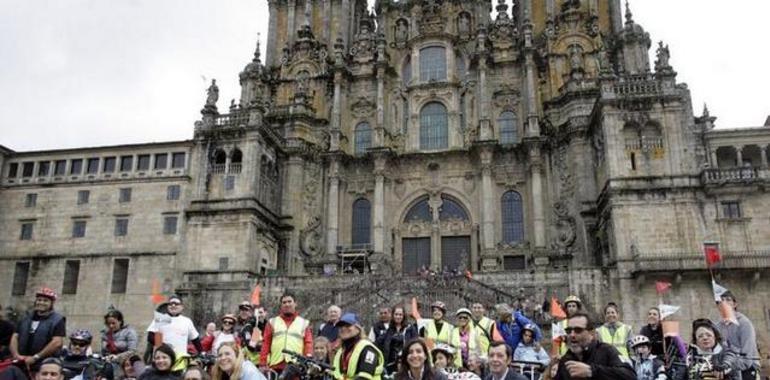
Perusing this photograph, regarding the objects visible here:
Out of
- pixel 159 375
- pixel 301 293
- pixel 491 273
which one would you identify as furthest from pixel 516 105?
pixel 159 375

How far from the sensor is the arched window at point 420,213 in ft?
138

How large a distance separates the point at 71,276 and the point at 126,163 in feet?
25.6

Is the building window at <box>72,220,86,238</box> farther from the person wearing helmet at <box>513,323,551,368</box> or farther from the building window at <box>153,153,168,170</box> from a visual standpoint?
the person wearing helmet at <box>513,323,551,368</box>

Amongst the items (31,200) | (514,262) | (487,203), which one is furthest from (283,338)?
(31,200)

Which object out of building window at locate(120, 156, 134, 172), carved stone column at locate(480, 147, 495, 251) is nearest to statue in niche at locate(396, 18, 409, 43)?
carved stone column at locate(480, 147, 495, 251)

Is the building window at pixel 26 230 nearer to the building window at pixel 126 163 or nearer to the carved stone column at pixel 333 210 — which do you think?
the building window at pixel 126 163

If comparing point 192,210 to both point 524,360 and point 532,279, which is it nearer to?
point 532,279

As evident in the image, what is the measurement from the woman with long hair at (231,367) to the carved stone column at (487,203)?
3232cm

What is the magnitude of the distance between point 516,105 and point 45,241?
32.6 metres

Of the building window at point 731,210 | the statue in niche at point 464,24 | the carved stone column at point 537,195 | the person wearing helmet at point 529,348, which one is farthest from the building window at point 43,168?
the building window at point 731,210

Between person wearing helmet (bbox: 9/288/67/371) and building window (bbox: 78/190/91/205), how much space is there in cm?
3208

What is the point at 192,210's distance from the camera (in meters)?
37.0

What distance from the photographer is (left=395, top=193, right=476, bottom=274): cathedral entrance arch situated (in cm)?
4075

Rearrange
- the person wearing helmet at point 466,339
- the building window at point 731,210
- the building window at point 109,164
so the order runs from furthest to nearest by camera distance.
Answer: the building window at point 109,164
the building window at point 731,210
the person wearing helmet at point 466,339
